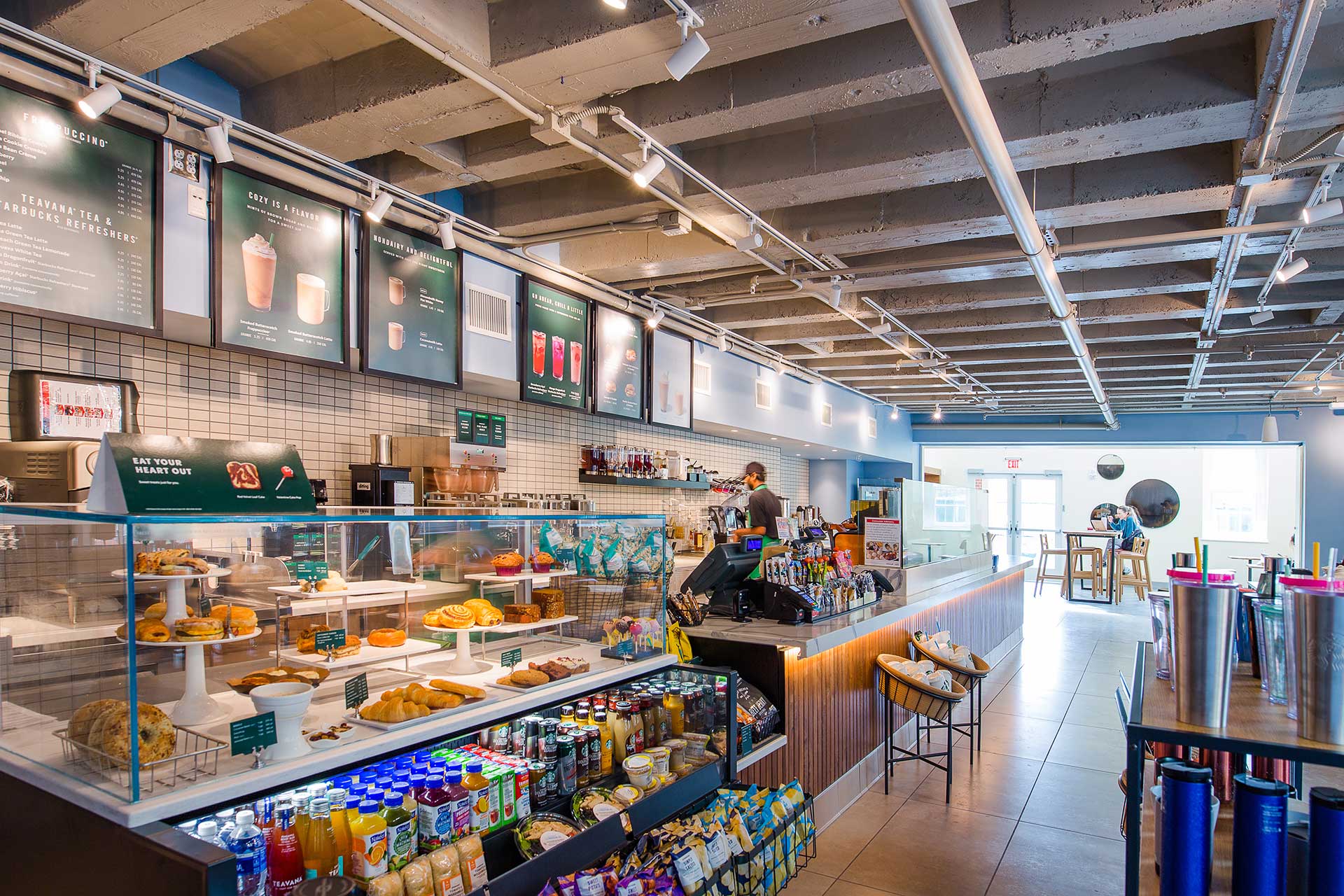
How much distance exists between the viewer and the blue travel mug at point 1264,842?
1616 mm

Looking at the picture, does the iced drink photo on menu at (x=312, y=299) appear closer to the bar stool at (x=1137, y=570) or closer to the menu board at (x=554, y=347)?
the menu board at (x=554, y=347)

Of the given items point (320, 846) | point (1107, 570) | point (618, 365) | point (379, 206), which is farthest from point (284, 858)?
point (1107, 570)

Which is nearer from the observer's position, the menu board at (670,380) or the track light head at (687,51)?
the track light head at (687,51)

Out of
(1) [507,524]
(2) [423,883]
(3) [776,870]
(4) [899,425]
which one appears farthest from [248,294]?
(4) [899,425]

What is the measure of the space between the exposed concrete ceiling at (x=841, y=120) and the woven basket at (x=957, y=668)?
2395 millimetres

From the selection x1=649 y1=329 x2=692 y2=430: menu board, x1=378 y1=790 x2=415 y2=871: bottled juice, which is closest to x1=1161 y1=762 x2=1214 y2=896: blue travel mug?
x1=378 y1=790 x2=415 y2=871: bottled juice

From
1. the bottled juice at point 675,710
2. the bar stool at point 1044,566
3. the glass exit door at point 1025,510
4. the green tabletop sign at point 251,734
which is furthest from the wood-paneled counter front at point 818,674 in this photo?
the glass exit door at point 1025,510

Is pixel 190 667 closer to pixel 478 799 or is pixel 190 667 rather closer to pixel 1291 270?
pixel 478 799

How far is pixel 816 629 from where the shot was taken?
4.12m

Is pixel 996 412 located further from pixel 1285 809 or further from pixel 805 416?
pixel 1285 809

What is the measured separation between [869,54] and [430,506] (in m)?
3.02

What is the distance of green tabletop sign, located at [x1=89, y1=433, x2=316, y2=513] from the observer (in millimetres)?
1693

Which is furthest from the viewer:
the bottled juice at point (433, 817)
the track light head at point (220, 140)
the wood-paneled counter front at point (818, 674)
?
the wood-paneled counter front at point (818, 674)

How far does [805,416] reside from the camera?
31.7 ft
